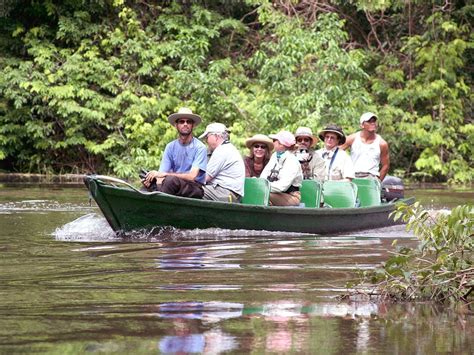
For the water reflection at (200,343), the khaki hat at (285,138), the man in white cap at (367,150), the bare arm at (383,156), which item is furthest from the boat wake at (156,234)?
the water reflection at (200,343)

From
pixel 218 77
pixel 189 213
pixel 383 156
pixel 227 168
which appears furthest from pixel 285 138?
pixel 218 77

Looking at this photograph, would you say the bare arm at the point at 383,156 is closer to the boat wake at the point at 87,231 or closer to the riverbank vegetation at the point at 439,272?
the boat wake at the point at 87,231

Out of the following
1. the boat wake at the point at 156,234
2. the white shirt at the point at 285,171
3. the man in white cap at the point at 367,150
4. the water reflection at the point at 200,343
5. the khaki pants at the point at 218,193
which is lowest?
the water reflection at the point at 200,343

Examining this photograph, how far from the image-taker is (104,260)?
8.58 meters

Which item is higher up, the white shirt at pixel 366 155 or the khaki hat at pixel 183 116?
the khaki hat at pixel 183 116

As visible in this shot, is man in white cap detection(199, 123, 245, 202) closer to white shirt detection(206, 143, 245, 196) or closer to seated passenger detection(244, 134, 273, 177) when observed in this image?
white shirt detection(206, 143, 245, 196)

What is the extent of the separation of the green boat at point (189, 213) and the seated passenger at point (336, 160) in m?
0.93

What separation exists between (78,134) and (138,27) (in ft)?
8.48

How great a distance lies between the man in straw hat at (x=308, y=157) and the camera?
40.0 feet

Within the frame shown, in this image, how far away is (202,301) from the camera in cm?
632

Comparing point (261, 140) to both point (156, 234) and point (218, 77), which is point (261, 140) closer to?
point (156, 234)

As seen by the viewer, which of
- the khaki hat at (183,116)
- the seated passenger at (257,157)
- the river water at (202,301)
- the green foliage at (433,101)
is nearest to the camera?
the river water at (202,301)

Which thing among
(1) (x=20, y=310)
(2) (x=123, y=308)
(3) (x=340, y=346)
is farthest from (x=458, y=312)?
(1) (x=20, y=310)

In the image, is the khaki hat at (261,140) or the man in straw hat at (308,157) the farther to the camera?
the man in straw hat at (308,157)
